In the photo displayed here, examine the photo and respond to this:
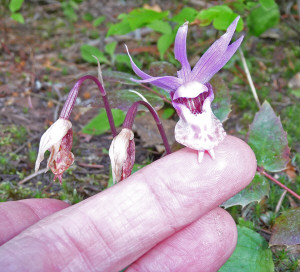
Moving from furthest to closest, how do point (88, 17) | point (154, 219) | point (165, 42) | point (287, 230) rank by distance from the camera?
point (88, 17)
point (165, 42)
point (287, 230)
point (154, 219)

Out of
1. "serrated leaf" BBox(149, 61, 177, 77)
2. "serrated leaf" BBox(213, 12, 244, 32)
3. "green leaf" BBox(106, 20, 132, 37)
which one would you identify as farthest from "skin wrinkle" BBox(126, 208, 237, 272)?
"green leaf" BBox(106, 20, 132, 37)

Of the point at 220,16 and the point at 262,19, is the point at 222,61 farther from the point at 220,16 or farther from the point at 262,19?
the point at 262,19

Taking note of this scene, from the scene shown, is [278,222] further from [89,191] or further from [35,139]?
[35,139]

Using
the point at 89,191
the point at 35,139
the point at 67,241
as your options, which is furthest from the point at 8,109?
the point at 67,241

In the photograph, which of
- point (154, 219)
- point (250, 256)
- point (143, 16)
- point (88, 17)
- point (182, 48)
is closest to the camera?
point (182, 48)

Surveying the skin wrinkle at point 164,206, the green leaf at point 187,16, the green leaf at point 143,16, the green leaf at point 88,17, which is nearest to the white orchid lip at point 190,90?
the skin wrinkle at point 164,206

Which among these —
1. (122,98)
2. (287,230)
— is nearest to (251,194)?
(287,230)
